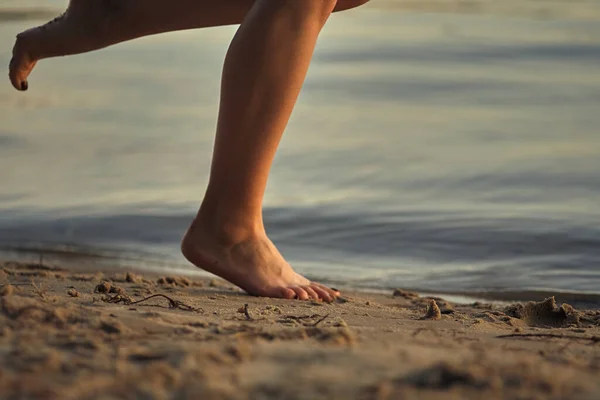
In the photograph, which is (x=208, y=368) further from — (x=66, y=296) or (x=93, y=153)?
(x=93, y=153)

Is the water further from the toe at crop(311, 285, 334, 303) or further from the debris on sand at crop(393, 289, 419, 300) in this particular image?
the toe at crop(311, 285, 334, 303)

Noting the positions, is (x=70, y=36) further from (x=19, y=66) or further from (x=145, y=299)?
(x=145, y=299)

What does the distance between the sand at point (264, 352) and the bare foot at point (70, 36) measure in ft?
2.43

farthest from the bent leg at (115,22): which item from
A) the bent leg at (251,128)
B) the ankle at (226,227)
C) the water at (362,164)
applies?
the water at (362,164)

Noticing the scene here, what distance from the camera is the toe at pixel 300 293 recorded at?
2.93 meters

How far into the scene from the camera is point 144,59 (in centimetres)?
862

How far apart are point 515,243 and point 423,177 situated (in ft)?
3.13

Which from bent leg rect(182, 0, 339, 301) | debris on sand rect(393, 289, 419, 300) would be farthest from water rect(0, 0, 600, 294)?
bent leg rect(182, 0, 339, 301)

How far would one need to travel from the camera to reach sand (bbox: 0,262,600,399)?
163 centimetres

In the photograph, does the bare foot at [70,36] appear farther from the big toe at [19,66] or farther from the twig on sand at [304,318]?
the twig on sand at [304,318]

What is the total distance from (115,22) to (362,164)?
2.40 m

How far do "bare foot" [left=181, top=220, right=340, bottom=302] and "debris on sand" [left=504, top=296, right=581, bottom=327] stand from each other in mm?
528

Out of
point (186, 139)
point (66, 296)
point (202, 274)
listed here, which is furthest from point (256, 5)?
point (186, 139)

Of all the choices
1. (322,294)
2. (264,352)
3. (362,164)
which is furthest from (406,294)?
(362,164)
